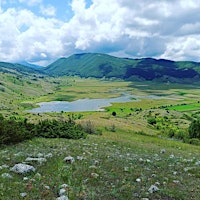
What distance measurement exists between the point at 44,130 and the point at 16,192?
20830 mm

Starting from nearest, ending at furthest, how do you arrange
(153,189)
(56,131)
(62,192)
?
(62,192)
(153,189)
(56,131)

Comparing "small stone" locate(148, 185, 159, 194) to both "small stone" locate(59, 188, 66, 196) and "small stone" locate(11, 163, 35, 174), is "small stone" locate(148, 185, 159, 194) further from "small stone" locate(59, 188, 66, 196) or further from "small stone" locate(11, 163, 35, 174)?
"small stone" locate(11, 163, 35, 174)

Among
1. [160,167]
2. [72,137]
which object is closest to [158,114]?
[72,137]

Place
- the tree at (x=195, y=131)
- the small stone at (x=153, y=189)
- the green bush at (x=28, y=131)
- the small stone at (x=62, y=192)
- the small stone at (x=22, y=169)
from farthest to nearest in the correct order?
the tree at (x=195, y=131) < the green bush at (x=28, y=131) < the small stone at (x=22, y=169) < the small stone at (x=153, y=189) < the small stone at (x=62, y=192)

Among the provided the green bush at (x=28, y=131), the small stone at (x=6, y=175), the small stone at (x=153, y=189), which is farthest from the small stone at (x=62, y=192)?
the green bush at (x=28, y=131)

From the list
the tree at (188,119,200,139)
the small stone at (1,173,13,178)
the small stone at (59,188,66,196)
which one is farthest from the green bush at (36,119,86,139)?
the tree at (188,119,200,139)

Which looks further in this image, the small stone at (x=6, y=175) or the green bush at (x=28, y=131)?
the green bush at (x=28, y=131)

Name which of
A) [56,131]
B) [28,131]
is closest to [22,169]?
[28,131]

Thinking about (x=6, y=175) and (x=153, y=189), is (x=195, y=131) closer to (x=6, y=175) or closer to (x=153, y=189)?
(x=153, y=189)

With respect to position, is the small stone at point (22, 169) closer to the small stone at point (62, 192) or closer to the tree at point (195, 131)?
the small stone at point (62, 192)

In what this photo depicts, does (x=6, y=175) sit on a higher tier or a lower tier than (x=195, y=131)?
higher

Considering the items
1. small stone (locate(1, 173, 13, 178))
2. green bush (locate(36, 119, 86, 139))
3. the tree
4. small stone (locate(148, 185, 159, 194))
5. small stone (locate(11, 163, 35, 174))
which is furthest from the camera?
the tree

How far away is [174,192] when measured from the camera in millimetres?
14023

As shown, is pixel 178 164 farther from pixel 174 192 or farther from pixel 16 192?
pixel 16 192
